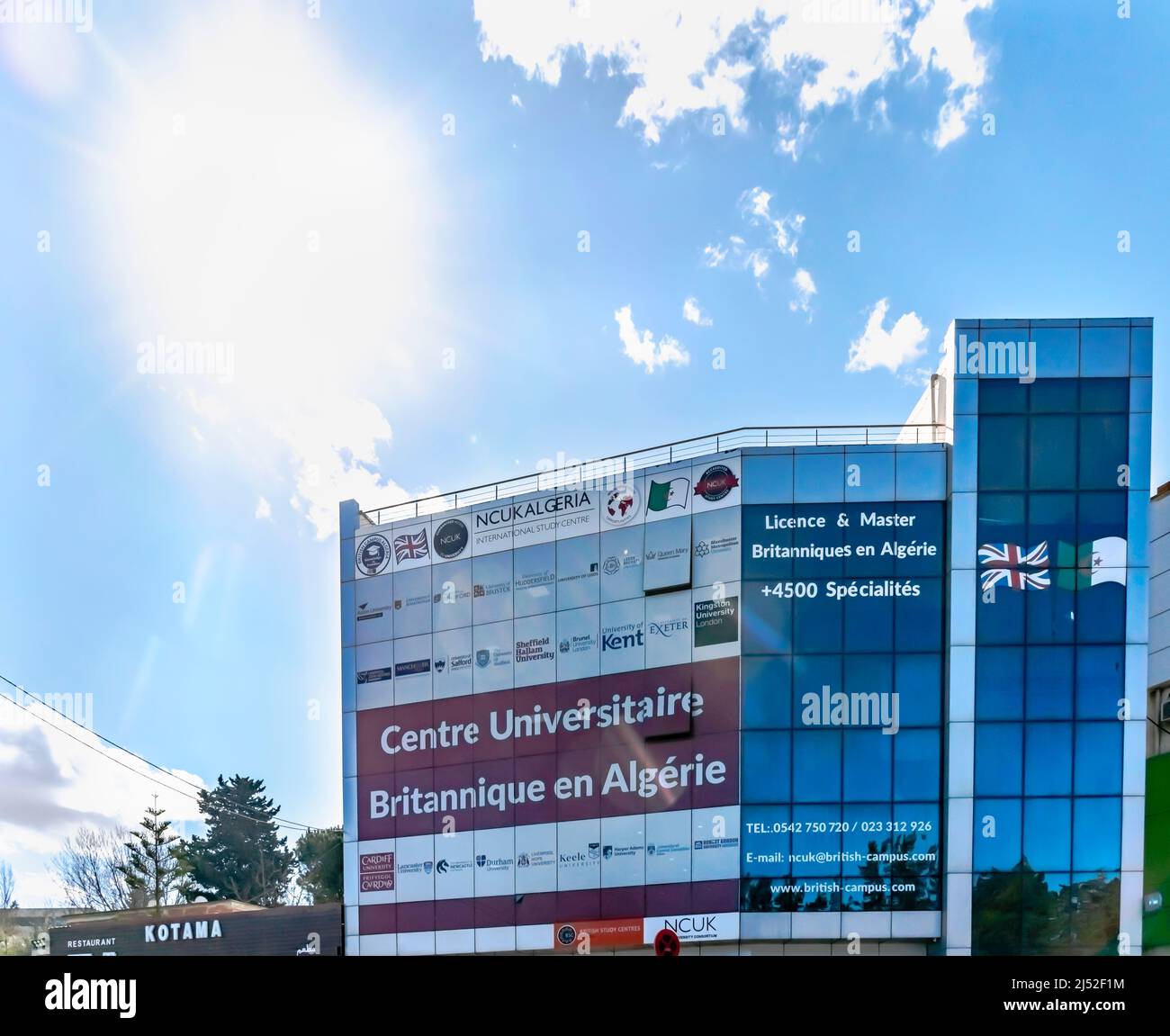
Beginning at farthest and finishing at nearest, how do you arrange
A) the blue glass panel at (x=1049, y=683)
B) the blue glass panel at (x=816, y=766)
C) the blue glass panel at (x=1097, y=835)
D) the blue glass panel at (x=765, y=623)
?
the blue glass panel at (x=765, y=623) → the blue glass panel at (x=816, y=766) → the blue glass panel at (x=1049, y=683) → the blue glass panel at (x=1097, y=835)

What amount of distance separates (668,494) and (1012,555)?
1206 cm

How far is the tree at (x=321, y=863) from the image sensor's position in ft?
249

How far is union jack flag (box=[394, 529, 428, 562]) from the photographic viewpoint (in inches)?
1821

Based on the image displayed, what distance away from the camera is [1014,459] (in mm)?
38844

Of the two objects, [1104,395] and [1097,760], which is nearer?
[1097,760]

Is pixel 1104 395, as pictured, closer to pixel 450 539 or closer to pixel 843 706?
pixel 843 706

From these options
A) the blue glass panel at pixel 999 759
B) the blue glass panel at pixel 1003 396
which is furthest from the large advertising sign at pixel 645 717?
the blue glass panel at pixel 1003 396

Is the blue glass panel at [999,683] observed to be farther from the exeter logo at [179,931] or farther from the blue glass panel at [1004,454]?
the exeter logo at [179,931]

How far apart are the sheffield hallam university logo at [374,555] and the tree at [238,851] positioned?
3859 centimetres

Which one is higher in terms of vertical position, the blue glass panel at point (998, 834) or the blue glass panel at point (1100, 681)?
the blue glass panel at point (1100, 681)

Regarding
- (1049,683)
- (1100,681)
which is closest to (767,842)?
(1049,683)

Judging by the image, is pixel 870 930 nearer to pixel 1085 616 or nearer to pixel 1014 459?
pixel 1085 616

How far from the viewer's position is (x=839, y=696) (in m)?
38.5
